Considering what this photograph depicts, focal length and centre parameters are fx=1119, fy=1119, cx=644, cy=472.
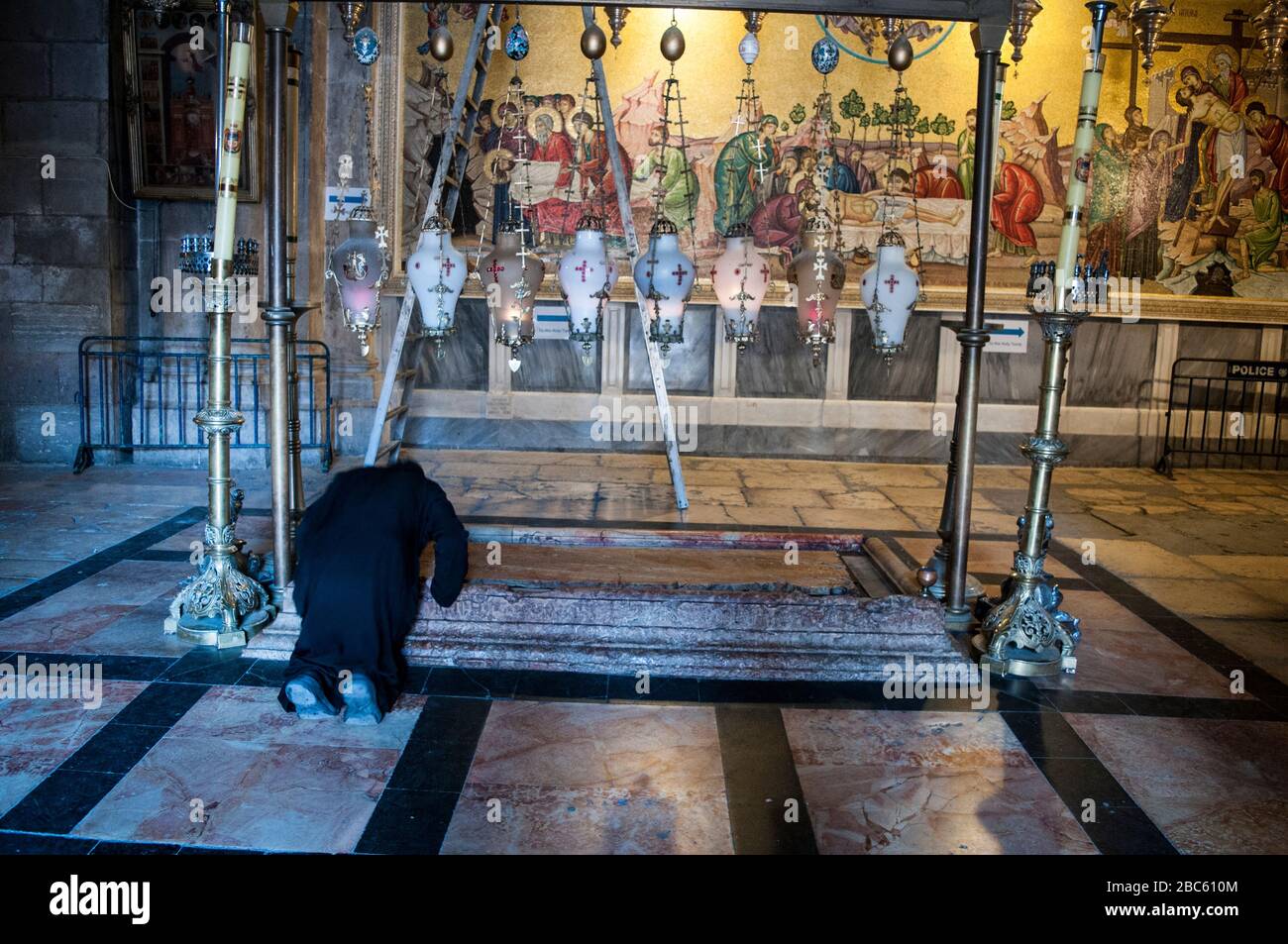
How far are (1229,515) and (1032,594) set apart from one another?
14.1 feet

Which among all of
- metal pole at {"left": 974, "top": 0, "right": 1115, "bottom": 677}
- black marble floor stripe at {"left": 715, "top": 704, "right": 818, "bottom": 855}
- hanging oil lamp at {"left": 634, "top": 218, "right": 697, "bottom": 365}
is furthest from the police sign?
black marble floor stripe at {"left": 715, "top": 704, "right": 818, "bottom": 855}

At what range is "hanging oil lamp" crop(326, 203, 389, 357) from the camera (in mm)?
4742

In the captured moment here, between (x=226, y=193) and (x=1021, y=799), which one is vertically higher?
(x=226, y=193)

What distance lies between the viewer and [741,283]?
5.09 meters

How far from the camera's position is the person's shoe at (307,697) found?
398 cm

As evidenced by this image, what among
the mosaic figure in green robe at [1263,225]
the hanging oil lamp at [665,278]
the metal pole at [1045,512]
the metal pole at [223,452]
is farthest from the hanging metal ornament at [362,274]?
the mosaic figure in green robe at [1263,225]

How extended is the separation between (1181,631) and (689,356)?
5378 mm

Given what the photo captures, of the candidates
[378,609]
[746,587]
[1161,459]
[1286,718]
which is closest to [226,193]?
[378,609]

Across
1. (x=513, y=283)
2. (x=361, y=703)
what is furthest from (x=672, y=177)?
(x=361, y=703)

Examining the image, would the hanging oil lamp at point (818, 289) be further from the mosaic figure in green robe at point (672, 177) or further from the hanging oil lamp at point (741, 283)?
the mosaic figure in green robe at point (672, 177)

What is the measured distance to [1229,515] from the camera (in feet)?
26.8

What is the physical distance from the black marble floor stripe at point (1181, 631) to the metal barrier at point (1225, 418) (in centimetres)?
407

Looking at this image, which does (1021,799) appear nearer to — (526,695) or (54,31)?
(526,695)

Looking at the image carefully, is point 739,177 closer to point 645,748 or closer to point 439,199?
point 439,199
